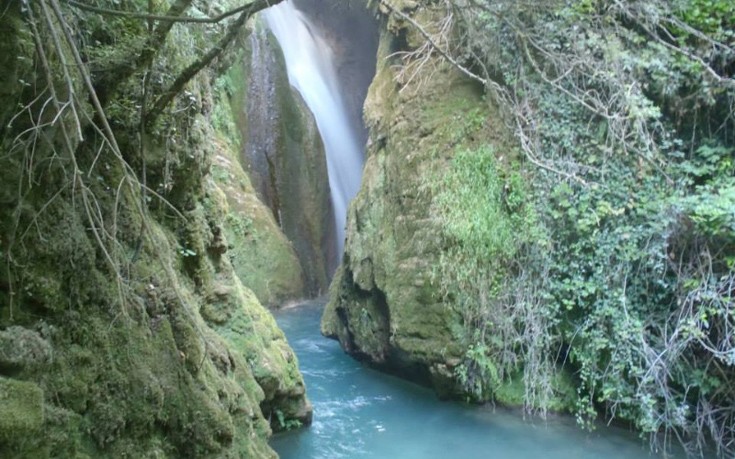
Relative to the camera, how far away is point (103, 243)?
3328 millimetres

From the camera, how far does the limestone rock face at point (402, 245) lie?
756cm

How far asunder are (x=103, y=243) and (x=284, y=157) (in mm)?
11087

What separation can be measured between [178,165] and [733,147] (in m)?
5.95

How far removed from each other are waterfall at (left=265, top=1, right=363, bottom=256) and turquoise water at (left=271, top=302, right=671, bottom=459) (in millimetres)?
7422

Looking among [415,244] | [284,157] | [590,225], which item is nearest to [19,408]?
[415,244]

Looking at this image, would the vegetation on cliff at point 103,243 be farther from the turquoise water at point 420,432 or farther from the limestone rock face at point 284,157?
the limestone rock face at point 284,157

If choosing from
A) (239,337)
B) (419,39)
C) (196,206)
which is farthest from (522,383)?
(419,39)

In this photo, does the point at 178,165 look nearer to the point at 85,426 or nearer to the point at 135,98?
the point at 135,98

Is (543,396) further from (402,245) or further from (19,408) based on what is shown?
(19,408)

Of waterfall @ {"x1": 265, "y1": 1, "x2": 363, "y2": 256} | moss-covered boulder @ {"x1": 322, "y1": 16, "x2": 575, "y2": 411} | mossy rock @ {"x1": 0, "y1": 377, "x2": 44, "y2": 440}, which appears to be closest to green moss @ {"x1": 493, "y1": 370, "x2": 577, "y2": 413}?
moss-covered boulder @ {"x1": 322, "y1": 16, "x2": 575, "y2": 411}

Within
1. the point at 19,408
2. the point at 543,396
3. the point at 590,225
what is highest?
the point at 590,225

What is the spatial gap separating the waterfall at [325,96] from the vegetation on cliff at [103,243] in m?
10.9

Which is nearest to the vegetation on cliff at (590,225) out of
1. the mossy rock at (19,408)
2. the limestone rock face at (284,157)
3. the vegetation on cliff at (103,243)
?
the vegetation on cliff at (103,243)

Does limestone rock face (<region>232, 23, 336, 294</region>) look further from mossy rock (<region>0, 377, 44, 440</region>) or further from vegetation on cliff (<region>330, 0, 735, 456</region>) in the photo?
mossy rock (<region>0, 377, 44, 440</region>)
